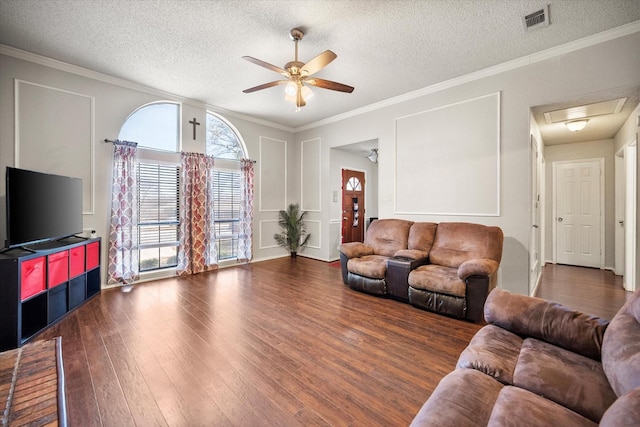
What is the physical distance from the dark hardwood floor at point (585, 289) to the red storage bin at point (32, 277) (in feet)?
19.1

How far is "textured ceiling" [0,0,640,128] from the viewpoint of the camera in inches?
98.0

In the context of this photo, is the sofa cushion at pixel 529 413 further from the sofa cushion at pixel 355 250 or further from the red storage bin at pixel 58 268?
the red storage bin at pixel 58 268

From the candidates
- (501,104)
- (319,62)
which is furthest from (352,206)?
(319,62)

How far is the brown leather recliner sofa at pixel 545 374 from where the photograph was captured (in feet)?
3.17

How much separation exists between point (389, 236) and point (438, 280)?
1.26m

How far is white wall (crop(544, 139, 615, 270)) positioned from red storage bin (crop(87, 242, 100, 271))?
27.2ft

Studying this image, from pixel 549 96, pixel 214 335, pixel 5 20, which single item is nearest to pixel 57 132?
pixel 5 20

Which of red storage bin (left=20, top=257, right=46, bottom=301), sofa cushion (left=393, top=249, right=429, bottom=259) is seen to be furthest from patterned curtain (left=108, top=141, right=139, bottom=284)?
sofa cushion (left=393, top=249, right=429, bottom=259)

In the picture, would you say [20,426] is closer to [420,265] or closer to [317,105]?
[420,265]

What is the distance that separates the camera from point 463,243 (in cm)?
347

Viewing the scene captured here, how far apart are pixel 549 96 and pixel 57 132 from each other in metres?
6.25

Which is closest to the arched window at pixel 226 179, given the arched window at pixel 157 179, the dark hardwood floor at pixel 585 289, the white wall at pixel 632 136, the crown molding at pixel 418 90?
the crown molding at pixel 418 90

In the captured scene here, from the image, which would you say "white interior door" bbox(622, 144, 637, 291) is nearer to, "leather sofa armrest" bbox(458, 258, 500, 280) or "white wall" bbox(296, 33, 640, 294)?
"white wall" bbox(296, 33, 640, 294)

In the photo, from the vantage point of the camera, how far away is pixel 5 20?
2.68 metres
